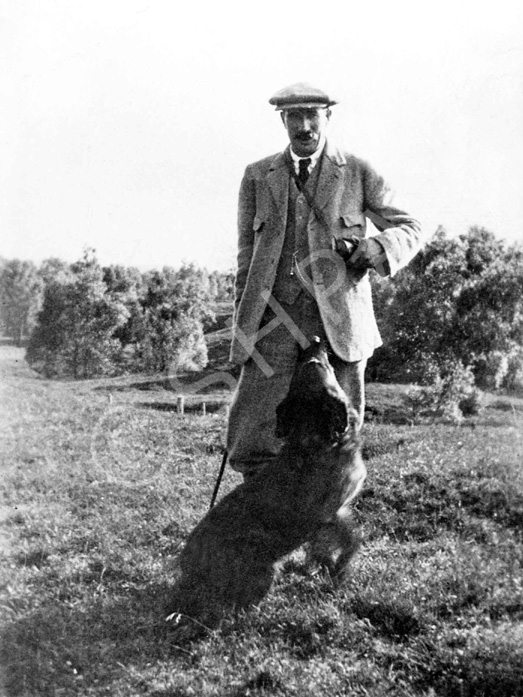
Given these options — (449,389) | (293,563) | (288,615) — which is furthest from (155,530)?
(449,389)

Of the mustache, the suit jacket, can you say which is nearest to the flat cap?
the mustache

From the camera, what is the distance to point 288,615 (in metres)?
3.21

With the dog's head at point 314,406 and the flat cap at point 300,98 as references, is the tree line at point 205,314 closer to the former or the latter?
the flat cap at point 300,98

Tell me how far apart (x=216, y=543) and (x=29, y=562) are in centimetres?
139

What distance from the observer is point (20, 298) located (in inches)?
251

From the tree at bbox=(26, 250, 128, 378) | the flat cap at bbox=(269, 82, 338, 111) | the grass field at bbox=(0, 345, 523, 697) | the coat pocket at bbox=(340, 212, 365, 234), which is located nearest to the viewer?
the grass field at bbox=(0, 345, 523, 697)

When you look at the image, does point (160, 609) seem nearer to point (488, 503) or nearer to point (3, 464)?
point (488, 503)

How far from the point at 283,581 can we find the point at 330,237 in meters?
1.76

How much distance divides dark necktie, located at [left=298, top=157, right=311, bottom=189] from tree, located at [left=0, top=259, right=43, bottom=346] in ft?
9.00

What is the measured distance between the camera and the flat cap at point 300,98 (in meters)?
3.44

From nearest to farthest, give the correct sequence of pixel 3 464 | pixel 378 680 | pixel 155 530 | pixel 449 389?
pixel 378 680
pixel 155 530
pixel 3 464
pixel 449 389

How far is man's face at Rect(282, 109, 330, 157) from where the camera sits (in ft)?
11.4

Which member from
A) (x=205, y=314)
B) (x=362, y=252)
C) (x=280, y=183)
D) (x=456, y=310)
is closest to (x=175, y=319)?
(x=205, y=314)

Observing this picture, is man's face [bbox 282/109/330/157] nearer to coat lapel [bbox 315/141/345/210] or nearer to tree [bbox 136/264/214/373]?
coat lapel [bbox 315/141/345/210]
